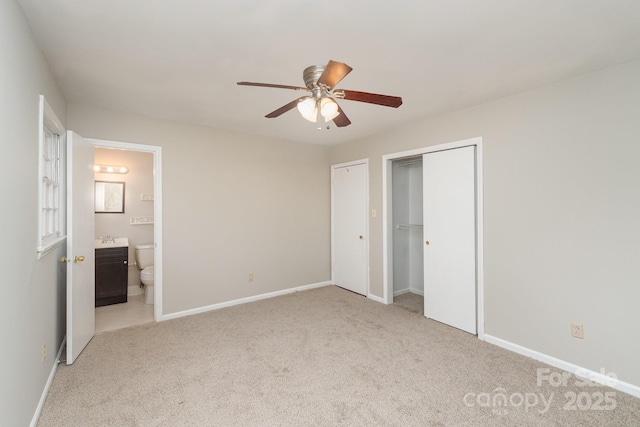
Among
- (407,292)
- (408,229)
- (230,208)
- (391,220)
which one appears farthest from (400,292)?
(230,208)

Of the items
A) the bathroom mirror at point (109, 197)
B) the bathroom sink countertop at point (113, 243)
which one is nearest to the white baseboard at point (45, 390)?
the bathroom sink countertop at point (113, 243)

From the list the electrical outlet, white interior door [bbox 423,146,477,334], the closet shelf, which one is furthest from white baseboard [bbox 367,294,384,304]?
the electrical outlet

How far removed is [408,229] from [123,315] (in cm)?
409

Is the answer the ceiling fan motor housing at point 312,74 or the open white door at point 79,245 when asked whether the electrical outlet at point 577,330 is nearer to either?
the ceiling fan motor housing at point 312,74

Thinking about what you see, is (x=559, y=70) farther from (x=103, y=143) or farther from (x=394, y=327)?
(x=103, y=143)

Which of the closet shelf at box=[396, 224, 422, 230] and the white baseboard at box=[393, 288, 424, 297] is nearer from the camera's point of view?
the closet shelf at box=[396, 224, 422, 230]

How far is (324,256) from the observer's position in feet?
16.2

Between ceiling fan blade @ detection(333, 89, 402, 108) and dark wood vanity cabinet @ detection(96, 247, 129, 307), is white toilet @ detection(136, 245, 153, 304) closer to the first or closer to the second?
dark wood vanity cabinet @ detection(96, 247, 129, 307)

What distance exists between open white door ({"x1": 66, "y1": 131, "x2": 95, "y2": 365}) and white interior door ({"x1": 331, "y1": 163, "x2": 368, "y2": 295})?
3196mm

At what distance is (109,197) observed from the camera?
4387 mm

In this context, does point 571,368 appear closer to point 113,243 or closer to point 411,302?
point 411,302

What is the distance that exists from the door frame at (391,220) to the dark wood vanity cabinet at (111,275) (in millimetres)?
3596

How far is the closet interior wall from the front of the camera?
176 inches

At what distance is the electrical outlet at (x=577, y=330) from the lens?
2363mm
